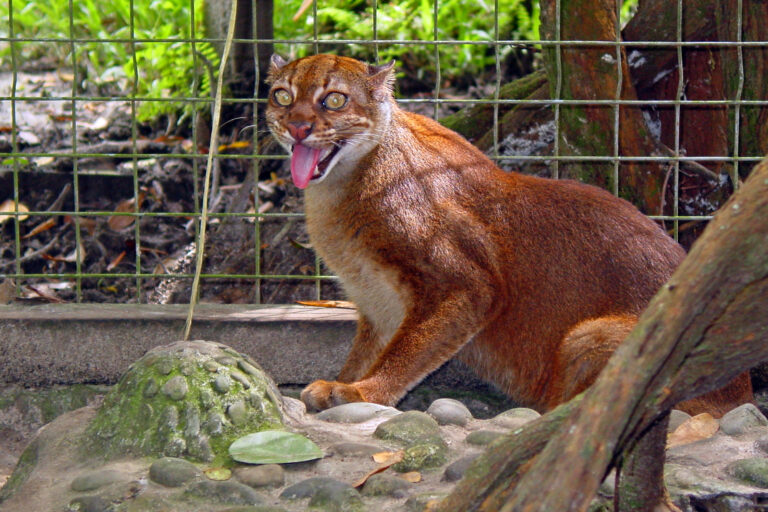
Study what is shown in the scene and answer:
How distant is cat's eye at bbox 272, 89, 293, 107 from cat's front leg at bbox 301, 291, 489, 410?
1.00 m

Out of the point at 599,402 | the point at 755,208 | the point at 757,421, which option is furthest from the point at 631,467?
the point at 757,421

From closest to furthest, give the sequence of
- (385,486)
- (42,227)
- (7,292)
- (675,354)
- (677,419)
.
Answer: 1. (675,354)
2. (385,486)
3. (677,419)
4. (7,292)
5. (42,227)

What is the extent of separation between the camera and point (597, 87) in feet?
15.3

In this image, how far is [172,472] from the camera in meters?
2.64

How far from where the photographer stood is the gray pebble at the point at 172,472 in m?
2.63

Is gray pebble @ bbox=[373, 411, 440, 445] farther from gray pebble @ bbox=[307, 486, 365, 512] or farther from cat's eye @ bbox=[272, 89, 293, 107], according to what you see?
cat's eye @ bbox=[272, 89, 293, 107]

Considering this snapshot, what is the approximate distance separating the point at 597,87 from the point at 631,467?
2803mm

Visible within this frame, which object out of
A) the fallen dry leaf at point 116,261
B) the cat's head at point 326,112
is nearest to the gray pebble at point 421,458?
the cat's head at point 326,112

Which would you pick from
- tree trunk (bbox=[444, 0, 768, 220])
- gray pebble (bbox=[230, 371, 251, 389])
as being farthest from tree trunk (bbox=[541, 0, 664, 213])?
gray pebble (bbox=[230, 371, 251, 389])

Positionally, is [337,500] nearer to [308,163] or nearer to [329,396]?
[329,396]

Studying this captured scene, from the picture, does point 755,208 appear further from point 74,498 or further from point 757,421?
point 74,498

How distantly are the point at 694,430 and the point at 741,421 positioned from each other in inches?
6.3

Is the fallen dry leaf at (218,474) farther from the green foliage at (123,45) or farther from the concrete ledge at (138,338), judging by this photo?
the green foliage at (123,45)

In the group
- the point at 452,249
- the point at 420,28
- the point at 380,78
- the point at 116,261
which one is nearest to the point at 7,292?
the point at 116,261
